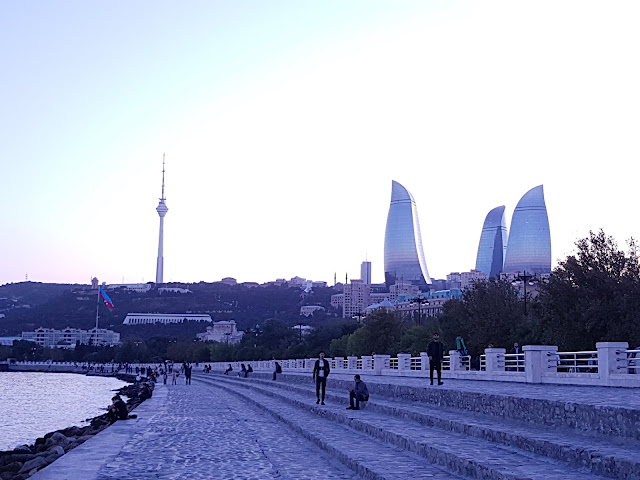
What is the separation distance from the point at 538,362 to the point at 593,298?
40.7 feet

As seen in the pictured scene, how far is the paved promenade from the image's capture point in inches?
317

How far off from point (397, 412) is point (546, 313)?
1884 centimetres

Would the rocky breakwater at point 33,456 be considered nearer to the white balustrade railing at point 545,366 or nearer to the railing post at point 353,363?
the white balustrade railing at point 545,366

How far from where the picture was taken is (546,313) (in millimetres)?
31984

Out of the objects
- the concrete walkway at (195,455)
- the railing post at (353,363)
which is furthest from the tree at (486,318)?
the concrete walkway at (195,455)

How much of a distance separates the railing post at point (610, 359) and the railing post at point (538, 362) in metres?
2.36

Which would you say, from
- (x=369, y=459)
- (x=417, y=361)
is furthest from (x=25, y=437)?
(x=369, y=459)

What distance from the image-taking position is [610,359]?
1631 cm

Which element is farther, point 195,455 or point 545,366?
point 545,366

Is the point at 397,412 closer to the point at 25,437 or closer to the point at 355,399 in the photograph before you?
the point at 355,399

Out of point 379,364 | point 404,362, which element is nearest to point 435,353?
→ point 404,362

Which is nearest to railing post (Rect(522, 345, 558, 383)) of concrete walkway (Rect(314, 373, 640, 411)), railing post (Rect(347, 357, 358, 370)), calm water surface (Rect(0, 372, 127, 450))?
concrete walkway (Rect(314, 373, 640, 411))

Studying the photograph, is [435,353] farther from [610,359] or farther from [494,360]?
[494,360]

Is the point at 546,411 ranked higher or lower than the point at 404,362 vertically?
lower
